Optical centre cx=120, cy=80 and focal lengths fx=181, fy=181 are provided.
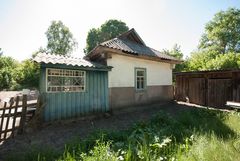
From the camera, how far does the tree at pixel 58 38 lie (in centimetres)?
3709

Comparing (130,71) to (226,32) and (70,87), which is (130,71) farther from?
(226,32)

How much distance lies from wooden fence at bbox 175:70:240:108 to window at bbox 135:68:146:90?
4683 mm

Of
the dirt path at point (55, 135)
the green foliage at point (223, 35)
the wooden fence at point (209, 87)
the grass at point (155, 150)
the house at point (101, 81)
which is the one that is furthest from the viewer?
the green foliage at point (223, 35)

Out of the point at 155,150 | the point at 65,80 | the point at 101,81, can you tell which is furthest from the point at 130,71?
the point at 155,150

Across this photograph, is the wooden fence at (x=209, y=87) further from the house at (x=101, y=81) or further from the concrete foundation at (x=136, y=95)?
the house at (x=101, y=81)

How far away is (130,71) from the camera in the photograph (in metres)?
11.3

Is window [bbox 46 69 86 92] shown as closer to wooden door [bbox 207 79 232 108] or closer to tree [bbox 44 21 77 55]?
wooden door [bbox 207 79 232 108]

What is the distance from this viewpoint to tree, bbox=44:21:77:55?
122 ft

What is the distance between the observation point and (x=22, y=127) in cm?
661

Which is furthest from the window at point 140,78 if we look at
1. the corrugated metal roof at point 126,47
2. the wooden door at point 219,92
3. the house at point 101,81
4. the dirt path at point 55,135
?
the wooden door at point 219,92

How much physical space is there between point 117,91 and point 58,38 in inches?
1227

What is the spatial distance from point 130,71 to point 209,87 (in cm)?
653

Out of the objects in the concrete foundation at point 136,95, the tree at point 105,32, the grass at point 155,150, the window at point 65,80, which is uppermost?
the tree at point 105,32

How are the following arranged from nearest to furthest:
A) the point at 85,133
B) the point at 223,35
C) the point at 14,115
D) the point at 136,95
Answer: the point at 14,115 < the point at 85,133 < the point at 136,95 < the point at 223,35
